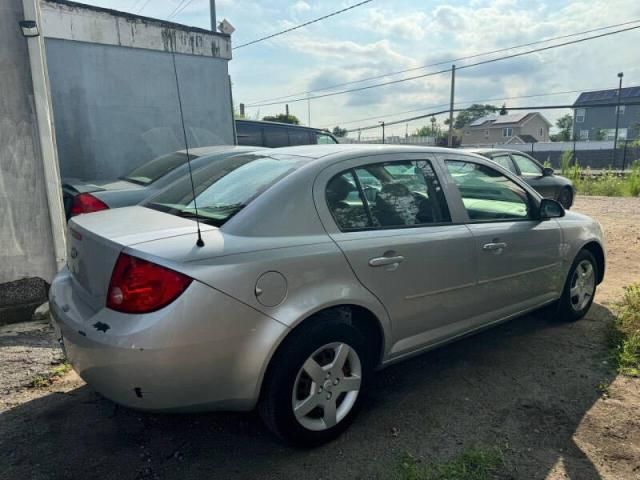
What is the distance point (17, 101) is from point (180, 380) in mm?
3446

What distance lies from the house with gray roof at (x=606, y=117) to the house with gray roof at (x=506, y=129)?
4.83 metres

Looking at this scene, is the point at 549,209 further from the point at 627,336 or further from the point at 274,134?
the point at 274,134

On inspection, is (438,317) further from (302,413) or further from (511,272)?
(302,413)

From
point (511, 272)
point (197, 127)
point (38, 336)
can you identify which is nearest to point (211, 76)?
point (197, 127)

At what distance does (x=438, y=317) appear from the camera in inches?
123

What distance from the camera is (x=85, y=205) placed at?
15.8ft

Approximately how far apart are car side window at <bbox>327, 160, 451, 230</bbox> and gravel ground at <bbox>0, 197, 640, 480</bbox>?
3.83 ft

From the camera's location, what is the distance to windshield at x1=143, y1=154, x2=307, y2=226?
8.61 feet

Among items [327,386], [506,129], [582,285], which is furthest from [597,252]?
[506,129]

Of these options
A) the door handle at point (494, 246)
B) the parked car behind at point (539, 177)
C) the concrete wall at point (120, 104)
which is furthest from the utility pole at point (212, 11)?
the door handle at point (494, 246)

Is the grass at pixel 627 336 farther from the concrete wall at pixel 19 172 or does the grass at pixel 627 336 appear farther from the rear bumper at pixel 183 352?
the concrete wall at pixel 19 172

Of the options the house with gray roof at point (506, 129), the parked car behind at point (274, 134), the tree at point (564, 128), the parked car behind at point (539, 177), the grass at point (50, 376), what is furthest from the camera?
the tree at point (564, 128)

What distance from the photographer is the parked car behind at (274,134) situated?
10711 mm

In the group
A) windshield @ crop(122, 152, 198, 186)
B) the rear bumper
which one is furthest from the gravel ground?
windshield @ crop(122, 152, 198, 186)
